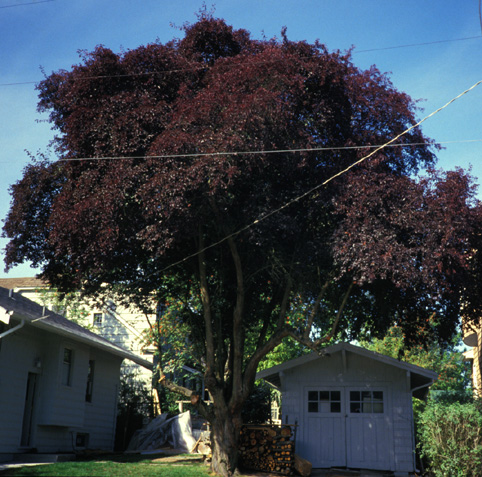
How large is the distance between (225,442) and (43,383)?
19.9ft

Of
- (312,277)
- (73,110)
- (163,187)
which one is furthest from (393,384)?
(73,110)

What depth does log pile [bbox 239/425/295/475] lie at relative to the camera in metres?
14.9

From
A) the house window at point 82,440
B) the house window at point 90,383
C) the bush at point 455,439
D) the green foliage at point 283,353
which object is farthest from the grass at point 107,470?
the green foliage at point 283,353

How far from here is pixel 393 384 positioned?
1669cm

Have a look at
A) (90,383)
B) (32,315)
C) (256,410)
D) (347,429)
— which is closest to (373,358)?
(347,429)

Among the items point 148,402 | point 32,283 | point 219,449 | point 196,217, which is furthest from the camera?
point 32,283

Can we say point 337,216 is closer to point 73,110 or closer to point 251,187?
point 251,187

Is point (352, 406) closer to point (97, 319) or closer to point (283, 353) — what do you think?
point (283, 353)

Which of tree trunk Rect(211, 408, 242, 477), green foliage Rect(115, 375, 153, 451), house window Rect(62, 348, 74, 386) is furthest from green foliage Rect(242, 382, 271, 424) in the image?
tree trunk Rect(211, 408, 242, 477)

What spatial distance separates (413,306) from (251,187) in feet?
17.3

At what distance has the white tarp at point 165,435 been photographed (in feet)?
73.0

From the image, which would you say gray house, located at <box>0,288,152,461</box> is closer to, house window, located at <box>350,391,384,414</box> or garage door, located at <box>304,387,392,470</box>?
garage door, located at <box>304,387,392,470</box>

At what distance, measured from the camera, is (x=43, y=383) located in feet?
→ 55.3

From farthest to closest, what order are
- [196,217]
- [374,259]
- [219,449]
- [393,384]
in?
[393,384] < [219,449] < [196,217] < [374,259]
